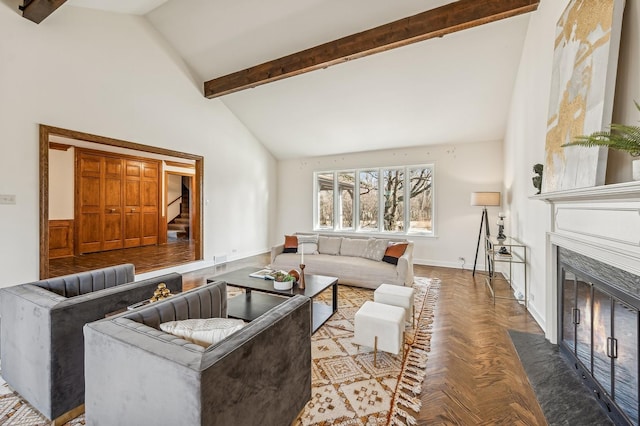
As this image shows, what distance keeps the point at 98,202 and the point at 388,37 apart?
278 inches

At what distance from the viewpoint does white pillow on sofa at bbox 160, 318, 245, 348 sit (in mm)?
1283

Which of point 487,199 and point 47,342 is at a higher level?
point 487,199

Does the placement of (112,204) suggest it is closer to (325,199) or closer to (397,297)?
(325,199)

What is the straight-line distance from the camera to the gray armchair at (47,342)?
5.05 ft

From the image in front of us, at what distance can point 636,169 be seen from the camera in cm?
136

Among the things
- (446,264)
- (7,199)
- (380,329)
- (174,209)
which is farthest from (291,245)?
(174,209)

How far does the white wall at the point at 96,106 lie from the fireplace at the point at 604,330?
5.50 m

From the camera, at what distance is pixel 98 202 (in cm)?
658

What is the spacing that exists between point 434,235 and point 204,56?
18.4 ft

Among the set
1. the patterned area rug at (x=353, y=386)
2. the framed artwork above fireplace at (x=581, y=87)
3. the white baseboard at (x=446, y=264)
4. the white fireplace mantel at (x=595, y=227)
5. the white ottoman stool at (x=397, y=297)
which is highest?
the framed artwork above fireplace at (x=581, y=87)

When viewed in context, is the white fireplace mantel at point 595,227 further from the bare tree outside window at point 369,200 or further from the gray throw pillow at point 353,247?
the bare tree outside window at point 369,200

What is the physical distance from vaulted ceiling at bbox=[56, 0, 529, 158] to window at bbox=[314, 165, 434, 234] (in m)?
0.80

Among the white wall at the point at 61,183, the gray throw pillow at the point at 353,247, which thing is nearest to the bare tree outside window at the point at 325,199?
the gray throw pillow at the point at 353,247

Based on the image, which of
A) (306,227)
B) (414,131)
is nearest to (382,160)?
(414,131)
